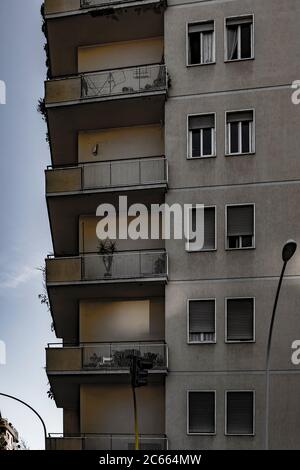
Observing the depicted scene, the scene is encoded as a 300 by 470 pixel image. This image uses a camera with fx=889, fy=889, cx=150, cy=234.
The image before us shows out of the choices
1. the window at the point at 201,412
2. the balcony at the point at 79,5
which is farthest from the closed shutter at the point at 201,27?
the window at the point at 201,412

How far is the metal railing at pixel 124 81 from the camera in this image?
27750 mm

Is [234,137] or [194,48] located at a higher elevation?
[194,48]

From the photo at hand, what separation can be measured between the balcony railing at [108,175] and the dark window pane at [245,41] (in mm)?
4117

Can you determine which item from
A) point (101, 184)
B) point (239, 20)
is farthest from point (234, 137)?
point (101, 184)

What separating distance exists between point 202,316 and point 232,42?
336 inches

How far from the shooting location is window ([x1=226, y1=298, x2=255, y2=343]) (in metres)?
25.8

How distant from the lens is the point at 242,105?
88.7 feet

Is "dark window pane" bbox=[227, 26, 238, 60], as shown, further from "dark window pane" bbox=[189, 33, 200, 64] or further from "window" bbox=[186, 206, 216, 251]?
"window" bbox=[186, 206, 216, 251]

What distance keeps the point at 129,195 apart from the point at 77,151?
368cm

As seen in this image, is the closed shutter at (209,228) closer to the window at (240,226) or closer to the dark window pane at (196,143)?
the window at (240,226)

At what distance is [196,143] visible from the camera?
27.4 metres

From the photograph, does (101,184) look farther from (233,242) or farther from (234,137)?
(233,242)
